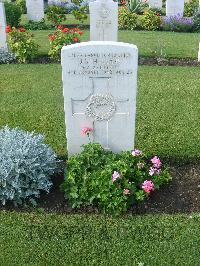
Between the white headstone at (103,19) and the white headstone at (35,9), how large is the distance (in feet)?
19.7

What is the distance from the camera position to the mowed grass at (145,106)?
18.3 feet

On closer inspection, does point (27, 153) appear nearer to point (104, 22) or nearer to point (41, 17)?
point (104, 22)

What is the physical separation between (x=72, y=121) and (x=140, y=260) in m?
1.72

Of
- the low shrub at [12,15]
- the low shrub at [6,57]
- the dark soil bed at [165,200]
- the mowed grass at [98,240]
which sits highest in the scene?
the low shrub at [12,15]

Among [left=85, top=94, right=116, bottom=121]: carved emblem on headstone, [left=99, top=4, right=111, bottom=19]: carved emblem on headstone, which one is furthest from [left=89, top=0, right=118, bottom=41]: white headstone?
[left=85, top=94, right=116, bottom=121]: carved emblem on headstone

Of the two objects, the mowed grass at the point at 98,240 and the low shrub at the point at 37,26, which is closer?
the mowed grass at the point at 98,240

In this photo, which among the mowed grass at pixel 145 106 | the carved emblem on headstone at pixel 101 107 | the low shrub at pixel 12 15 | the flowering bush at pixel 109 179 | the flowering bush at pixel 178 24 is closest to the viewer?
the flowering bush at pixel 109 179

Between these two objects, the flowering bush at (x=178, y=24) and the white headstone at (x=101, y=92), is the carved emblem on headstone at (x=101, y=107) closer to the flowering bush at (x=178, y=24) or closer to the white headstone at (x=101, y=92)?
the white headstone at (x=101, y=92)

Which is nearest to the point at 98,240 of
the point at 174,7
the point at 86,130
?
the point at 86,130

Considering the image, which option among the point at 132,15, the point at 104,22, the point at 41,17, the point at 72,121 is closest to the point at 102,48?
the point at 72,121

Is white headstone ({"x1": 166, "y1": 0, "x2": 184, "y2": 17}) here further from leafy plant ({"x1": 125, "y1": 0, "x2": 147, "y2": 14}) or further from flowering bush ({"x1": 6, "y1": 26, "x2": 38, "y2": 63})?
flowering bush ({"x1": 6, "y1": 26, "x2": 38, "y2": 63})

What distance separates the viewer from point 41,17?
1570 cm

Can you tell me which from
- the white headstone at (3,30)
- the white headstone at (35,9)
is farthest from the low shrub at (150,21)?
the white headstone at (3,30)

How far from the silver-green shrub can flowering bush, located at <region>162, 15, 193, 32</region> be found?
11.1 metres
